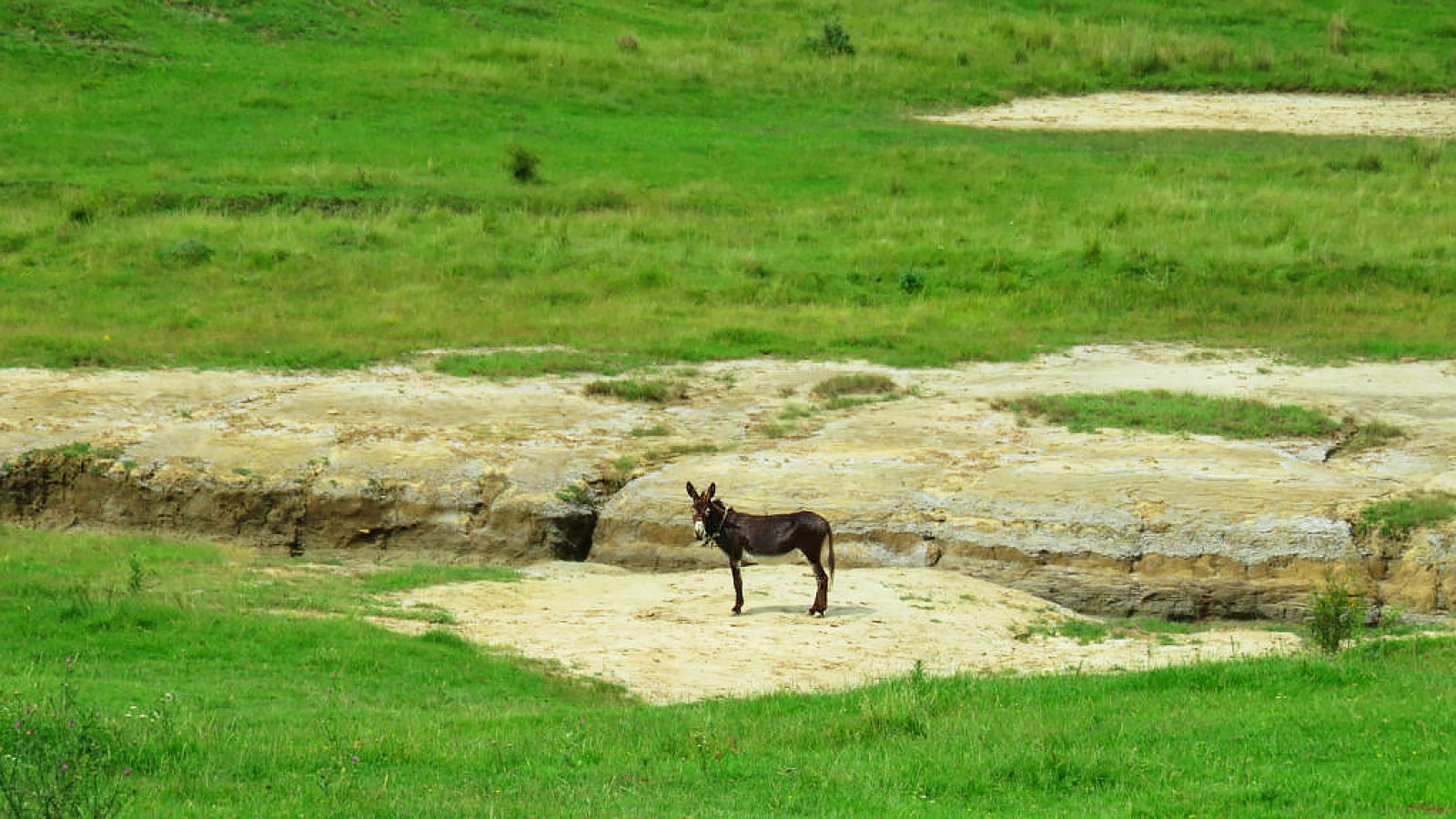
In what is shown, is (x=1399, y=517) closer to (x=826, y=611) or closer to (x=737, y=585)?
(x=826, y=611)

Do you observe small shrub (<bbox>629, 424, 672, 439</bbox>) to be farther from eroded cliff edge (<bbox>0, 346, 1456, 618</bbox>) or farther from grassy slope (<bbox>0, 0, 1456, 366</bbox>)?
grassy slope (<bbox>0, 0, 1456, 366</bbox>)

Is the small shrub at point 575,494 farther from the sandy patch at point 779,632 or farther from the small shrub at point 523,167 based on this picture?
the small shrub at point 523,167

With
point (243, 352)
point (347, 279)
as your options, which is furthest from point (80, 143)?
point (243, 352)

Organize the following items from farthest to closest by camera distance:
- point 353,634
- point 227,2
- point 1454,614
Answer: point 227,2
point 1454,614
point 353,634

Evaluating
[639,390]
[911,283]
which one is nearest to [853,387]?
[639,390]

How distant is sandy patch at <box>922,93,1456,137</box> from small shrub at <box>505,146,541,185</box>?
10.4 m

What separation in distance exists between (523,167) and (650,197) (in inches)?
105

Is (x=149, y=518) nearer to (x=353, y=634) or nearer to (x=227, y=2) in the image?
(x=353, y=634)

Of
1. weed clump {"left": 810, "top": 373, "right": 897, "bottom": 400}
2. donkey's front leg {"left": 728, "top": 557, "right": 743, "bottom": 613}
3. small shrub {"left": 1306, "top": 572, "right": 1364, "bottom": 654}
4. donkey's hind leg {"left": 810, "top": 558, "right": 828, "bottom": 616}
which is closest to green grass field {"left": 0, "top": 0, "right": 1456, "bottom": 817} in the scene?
small shrub {"left": 1306, "top": 572, "right": 1364, "bottom": 654}

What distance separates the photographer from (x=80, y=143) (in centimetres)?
3159

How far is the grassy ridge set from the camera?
820 cm

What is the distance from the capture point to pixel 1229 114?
38469mm

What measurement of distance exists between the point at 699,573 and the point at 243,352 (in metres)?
8.97

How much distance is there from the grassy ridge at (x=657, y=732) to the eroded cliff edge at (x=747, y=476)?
11.4 ft
